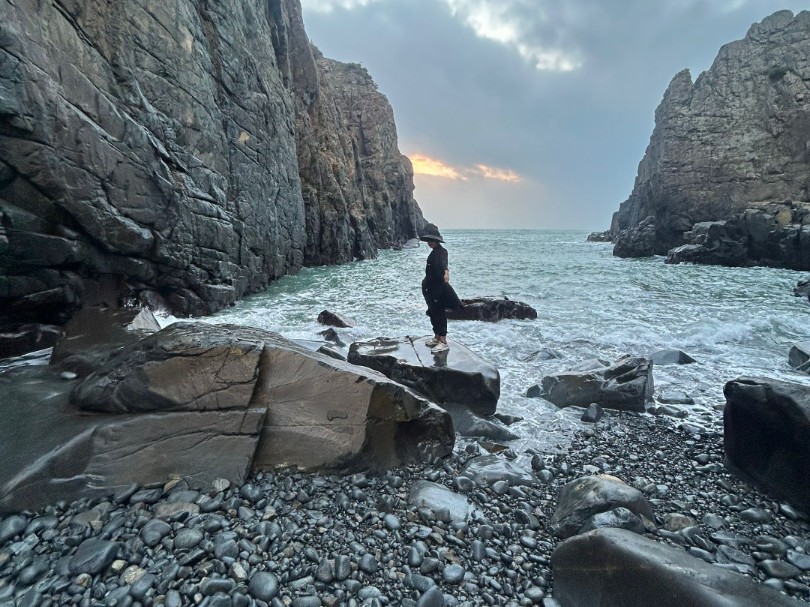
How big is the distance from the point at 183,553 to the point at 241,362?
73.3 inches

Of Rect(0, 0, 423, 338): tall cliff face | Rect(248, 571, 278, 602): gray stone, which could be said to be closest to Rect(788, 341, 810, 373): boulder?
Rect(248, 571, 278, 602): gray stone

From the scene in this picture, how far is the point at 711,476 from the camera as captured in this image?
4.41 metres

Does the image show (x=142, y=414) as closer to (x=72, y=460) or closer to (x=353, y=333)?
(x=72, y=460)

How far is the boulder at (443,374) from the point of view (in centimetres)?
620

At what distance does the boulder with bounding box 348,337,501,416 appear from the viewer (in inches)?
244

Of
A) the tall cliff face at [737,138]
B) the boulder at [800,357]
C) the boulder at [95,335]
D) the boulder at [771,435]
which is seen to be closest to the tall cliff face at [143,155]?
the boulder at [95,335]

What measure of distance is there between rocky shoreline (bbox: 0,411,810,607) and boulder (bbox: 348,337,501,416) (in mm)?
1847

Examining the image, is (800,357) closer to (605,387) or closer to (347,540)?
(605,387)

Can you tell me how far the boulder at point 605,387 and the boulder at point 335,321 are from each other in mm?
6455

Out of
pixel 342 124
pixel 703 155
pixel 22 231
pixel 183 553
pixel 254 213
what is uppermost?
pixel 342 124

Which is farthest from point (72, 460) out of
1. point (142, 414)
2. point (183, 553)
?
point (183, 553)

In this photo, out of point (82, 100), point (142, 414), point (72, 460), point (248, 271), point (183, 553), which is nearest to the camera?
point (183, 553)

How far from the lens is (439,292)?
7.77 metres

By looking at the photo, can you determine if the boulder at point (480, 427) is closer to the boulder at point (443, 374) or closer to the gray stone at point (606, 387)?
the boulder at point (443, 374)
